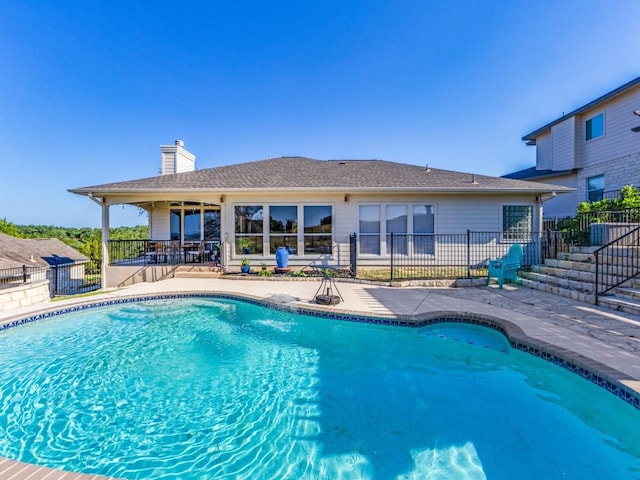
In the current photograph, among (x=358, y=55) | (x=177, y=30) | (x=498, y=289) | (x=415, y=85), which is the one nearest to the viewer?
(x=498, y=289)

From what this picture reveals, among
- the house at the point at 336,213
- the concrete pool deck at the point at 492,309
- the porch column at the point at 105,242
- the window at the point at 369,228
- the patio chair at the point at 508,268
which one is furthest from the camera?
the window at the point at 369,228

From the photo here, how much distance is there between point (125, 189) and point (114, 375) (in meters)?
8.20

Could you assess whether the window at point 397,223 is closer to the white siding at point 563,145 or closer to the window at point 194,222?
the window at point 194,222

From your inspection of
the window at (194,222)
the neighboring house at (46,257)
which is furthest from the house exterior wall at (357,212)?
the neighboring house at (46,257)

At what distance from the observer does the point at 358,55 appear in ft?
44.2

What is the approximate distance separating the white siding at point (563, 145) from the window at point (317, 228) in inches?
528

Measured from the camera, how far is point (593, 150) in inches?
574

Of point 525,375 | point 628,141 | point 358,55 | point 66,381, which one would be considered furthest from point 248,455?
point 628,141

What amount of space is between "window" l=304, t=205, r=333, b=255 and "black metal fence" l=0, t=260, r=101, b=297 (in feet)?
27.7

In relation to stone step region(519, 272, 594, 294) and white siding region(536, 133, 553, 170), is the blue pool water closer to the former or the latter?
stone step region(519, 272, 594, 294)

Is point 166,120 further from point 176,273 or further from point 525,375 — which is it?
point 525,375

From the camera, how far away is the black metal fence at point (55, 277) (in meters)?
10.3

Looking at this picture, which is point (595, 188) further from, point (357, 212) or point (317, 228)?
point (317, 228)

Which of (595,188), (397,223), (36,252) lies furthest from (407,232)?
(36,252)
